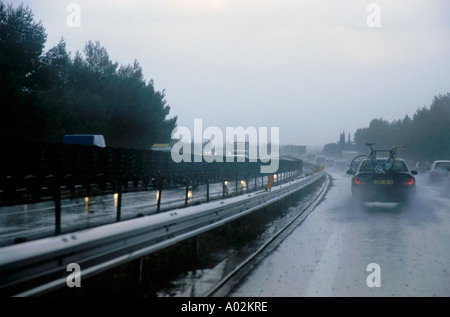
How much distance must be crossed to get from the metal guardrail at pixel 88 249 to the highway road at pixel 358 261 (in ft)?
3.85

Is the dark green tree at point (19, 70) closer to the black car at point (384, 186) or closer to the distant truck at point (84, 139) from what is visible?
the distant truck at point (84, 139)

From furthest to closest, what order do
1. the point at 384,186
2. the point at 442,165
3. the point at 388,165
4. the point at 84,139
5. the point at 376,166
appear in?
the point at 442,165 → the point at 84,139 → the point at 388,165 → the point at 376,166 → the point at 384,186

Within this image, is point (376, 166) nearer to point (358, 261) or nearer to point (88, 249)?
point (358, 261)

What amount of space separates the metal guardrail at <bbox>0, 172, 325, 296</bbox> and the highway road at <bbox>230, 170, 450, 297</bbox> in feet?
3.85

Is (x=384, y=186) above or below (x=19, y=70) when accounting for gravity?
below

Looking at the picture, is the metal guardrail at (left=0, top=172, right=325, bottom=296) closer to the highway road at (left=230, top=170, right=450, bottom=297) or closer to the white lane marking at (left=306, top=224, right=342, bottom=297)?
the highway road at (left=230, top=170, right=450, bottom=297)

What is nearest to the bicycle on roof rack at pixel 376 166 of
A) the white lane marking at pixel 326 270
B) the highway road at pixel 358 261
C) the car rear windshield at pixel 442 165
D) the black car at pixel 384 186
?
the black car at pixel 384 186

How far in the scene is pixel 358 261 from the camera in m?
8.72

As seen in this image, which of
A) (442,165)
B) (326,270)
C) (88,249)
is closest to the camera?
(88,249)

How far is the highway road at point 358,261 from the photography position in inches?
270

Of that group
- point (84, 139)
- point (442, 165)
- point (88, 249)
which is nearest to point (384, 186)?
point (88, 249)

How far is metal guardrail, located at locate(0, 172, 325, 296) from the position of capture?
15.5 ft

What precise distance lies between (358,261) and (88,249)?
14.5ft

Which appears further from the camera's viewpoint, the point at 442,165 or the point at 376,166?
the point at 442,165
